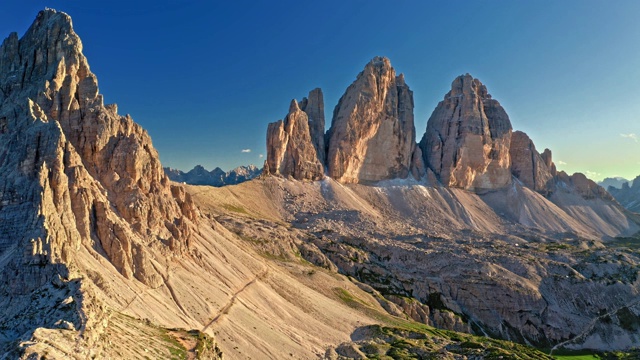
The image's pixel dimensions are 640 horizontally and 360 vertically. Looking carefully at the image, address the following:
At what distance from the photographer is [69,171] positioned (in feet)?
177

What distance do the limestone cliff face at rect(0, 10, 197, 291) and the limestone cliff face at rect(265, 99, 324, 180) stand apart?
98.8 metres

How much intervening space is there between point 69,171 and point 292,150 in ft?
439

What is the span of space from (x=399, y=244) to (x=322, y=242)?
2747 centimetres

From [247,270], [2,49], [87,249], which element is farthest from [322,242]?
[2,49]

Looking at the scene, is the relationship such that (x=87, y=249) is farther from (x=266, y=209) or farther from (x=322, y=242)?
(x=266, y=209)

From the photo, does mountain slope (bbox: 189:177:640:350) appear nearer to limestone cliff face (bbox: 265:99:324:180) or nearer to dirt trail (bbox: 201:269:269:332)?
limestone cliff face (bbox: 265:99:324:180)

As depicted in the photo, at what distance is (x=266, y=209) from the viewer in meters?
157

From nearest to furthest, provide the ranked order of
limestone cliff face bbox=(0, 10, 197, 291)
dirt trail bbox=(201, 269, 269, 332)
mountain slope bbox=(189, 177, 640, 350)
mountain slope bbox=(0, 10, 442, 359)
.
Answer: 1. mountain slope bbox=(0, 10, 442, 359)
2. limestone cliff face bbox=(0, 10, 197, 291)
3. dirt trail bbox=(201, 269, 269, 332)
4. mountain slope bbox=(189, 177, 640, 350)

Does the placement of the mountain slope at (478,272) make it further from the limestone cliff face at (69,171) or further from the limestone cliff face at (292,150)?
the limestone cliff face at (69,171)

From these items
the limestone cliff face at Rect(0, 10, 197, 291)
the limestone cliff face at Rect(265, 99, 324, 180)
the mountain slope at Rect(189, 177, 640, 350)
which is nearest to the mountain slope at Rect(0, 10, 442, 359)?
the limestone cliff face at Rect(0, 10, 197, 291)

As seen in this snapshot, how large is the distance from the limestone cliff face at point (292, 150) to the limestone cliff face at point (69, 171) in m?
98.8

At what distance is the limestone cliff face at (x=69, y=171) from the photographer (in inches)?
1810

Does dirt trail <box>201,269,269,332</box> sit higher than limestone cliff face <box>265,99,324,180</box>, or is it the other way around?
limestone cliff face <box>265,99,324,180</box>

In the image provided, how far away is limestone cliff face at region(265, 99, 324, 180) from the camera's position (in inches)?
7106
